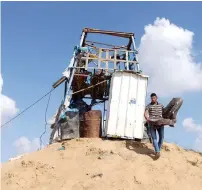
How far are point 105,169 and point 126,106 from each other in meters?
3.49

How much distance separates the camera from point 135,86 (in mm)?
12086

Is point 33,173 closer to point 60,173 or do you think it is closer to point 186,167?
point 60,173

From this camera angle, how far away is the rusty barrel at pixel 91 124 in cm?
1191

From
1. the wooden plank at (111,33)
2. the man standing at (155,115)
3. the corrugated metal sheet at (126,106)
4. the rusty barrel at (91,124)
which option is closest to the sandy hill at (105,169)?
the man standing at (155,115)

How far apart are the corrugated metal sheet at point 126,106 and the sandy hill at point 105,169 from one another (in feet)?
3.71

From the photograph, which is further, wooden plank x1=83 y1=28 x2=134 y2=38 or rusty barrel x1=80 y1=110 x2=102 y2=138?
wooden plank x1=83 y1=28 x2=134 y2=38

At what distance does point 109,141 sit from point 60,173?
2412 millimetres

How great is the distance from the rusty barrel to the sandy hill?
4.07 ft

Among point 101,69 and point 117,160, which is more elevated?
point 101,69

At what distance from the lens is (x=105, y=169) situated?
8.98 meters

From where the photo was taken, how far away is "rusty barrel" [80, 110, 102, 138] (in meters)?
11.9

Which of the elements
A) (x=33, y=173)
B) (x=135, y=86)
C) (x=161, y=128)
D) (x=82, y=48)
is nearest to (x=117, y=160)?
(x=161, y=128)

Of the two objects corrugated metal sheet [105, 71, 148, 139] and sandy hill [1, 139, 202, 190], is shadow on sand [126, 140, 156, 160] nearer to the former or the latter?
sandy hill [1, 139, 202, 190]

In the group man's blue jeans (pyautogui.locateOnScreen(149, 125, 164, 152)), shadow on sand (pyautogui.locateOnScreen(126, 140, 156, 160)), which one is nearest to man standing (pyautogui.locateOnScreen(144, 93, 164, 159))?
man's blue jeans (pyautogui.locateOnScreen(149, 125, 164, 152))
